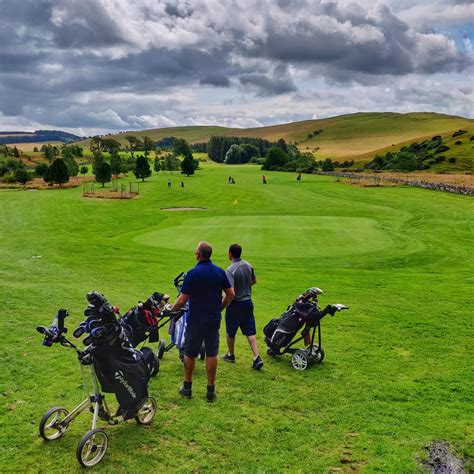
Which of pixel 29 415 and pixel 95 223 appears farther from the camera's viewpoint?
pixel 95 223

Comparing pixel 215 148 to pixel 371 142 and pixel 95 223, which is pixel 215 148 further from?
pixel 95 223

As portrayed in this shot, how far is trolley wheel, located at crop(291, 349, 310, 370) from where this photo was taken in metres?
8.48

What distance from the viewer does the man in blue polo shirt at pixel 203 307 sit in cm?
706

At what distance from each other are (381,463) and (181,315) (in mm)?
4047

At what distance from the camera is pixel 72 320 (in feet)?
35.3

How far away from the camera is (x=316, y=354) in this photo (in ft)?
28.4

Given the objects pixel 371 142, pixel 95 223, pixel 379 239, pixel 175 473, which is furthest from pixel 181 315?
pixel 371 142

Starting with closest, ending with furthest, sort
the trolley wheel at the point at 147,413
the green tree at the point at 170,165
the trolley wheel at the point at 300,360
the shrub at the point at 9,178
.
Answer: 1. the trolley wheel at the point at 147,413
2. the trolley wheel at the point at 300,360
3. the shrub at the point at 9,178
4. the green tree at the point at 170,165

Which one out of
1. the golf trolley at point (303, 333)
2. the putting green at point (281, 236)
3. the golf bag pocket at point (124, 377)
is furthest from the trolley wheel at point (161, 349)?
the putting green at point (281, 236)

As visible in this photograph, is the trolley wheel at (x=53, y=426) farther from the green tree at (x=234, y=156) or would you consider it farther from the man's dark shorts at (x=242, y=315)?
the green tree at (x=234, y=156)

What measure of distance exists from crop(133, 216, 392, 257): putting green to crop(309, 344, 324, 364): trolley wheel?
440 inches

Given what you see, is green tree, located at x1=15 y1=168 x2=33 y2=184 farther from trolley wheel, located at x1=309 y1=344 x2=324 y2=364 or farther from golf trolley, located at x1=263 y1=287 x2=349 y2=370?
trolley wheel, located at x1=309 y1=344 x2=324 y2=364

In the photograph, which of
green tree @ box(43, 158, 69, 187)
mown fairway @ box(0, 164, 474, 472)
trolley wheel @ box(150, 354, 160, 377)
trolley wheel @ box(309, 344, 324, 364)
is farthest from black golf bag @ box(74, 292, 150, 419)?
green tree @ box(43, 158, 69, 187)

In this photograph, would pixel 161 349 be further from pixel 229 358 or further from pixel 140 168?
pixel 140 168
